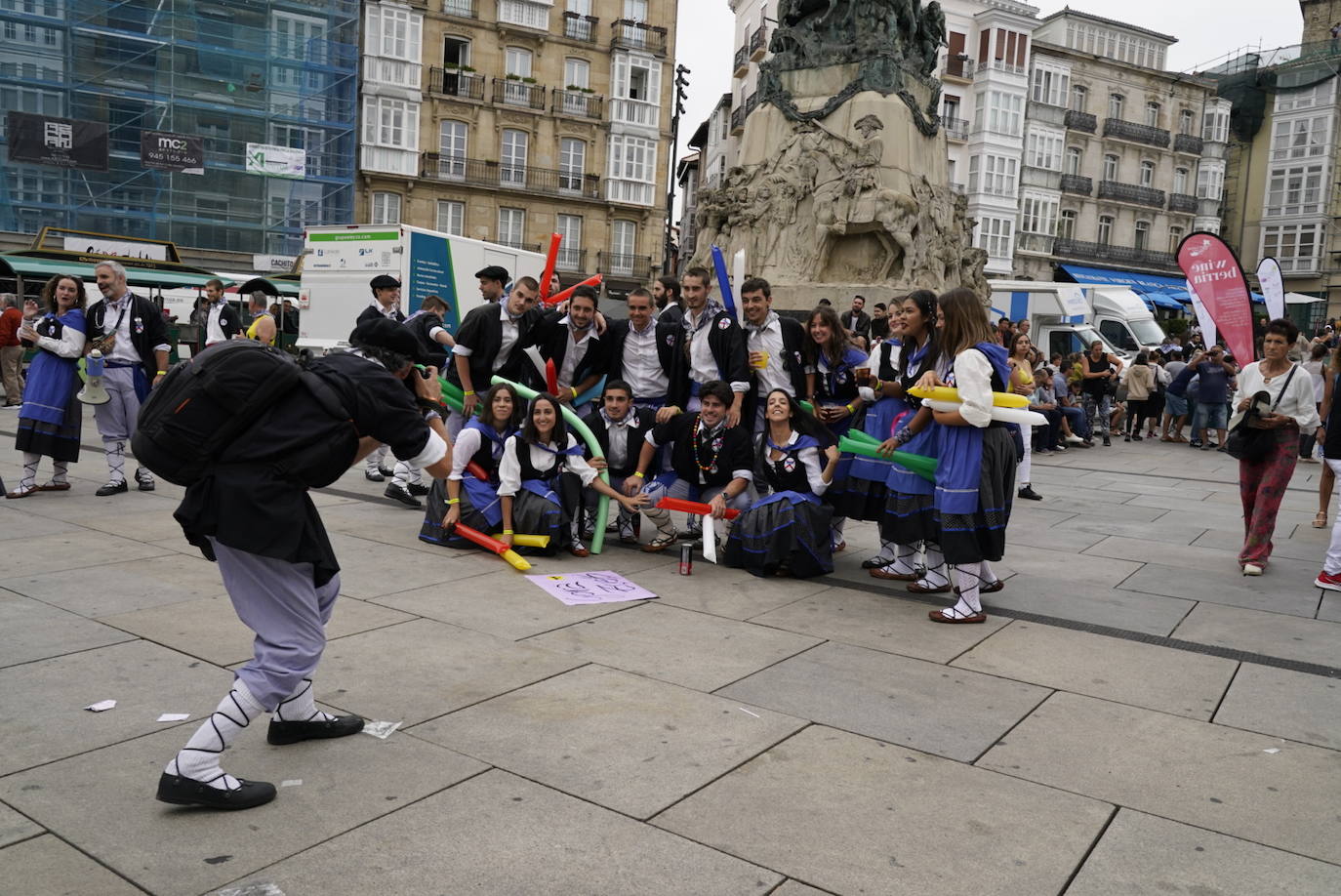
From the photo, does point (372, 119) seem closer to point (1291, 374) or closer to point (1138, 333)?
point (1138, 333)

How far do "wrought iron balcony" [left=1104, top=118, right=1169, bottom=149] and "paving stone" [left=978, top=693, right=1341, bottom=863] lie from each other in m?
47.7

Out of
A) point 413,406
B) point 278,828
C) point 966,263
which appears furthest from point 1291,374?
point 966,263

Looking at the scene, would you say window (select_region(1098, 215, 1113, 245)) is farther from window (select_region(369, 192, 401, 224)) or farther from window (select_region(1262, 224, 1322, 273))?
window (select_region(369, 192, 401, 224))

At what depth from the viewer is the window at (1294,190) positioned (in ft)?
151

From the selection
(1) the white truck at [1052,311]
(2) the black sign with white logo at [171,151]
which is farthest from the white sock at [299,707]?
(2) the black sign with white logo at [171,151]

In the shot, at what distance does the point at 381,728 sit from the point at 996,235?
4389 cm

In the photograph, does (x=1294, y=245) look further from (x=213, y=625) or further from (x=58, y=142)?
(x=213, y=625)

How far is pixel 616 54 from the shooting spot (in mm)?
40906

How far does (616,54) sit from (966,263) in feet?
93.0

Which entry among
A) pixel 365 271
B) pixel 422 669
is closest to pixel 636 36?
pixel 365 271

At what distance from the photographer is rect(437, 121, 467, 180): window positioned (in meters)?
38.3

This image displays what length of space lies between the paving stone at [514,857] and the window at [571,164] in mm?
39074

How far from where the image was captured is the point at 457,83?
38844mm

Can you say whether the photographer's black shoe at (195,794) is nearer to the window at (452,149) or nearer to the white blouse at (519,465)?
the white blouse at (519,465)
